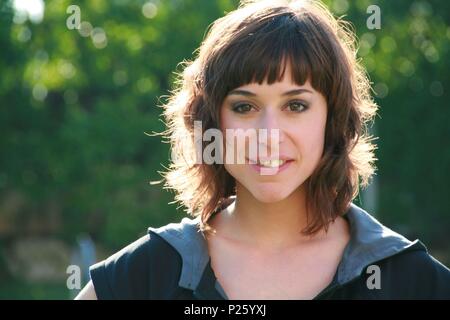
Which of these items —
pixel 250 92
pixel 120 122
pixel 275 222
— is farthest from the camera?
pixel 120 122

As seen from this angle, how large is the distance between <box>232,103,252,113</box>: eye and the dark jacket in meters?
0.41

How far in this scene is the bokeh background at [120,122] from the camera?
809 inches

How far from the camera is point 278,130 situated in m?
2.40

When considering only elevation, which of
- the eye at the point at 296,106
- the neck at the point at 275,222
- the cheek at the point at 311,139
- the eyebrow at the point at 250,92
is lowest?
the neck at the point at 275,222

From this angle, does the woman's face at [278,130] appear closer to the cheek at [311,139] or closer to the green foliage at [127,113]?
the cheek at [311,139]

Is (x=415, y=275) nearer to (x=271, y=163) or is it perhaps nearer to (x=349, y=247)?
(x=349, y=247)

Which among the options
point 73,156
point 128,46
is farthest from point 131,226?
point 128,46

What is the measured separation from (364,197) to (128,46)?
323 inches

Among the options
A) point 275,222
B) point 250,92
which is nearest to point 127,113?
point 275,222

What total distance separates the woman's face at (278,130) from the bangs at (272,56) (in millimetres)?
24

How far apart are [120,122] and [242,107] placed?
20.7 m

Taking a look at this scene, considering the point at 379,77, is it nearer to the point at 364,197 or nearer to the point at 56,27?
the point at 364,197

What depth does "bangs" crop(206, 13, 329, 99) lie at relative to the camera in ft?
7.97

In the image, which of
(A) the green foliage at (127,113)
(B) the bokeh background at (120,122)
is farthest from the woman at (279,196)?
(A) the green foliage at (127,113)
